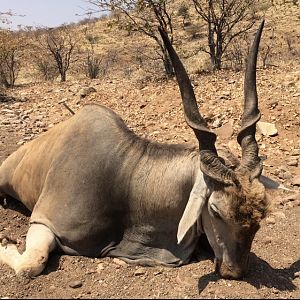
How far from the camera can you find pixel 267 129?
7.84 m

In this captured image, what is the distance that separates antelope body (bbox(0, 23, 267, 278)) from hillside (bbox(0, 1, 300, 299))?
0.57ft

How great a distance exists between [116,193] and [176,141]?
346 cm

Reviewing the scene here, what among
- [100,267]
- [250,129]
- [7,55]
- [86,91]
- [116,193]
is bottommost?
[100,267]

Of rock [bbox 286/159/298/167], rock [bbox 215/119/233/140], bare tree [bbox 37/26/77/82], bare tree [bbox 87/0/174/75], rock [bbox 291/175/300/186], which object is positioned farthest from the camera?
bare tree [bbox 37/26/77/82]

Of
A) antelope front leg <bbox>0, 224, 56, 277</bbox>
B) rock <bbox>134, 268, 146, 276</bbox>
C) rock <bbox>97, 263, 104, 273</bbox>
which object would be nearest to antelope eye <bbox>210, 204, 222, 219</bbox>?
rock <bbox>134, 268, 146, 276</bbox>

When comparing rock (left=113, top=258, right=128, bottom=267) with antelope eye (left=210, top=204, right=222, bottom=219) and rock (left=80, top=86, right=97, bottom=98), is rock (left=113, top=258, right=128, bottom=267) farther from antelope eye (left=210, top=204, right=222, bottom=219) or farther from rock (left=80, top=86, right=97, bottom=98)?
rock (left=80, top=86, right=97, bottom=98)

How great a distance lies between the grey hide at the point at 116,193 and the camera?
4.29m

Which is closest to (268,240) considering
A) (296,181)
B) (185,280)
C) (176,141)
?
(185,280)

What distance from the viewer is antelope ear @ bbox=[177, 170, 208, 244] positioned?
3771mm

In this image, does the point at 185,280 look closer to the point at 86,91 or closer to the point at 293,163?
the point at 293,163

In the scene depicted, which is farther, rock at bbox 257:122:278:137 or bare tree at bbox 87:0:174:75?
bare tree at bbox 87:0:174:75

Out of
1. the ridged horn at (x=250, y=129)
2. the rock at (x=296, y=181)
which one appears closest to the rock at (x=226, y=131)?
the rock at (x=296, y=181)

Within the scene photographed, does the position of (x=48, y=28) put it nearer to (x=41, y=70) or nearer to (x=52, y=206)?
(x=41, y=70)

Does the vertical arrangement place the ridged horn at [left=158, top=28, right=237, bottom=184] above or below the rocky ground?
above
